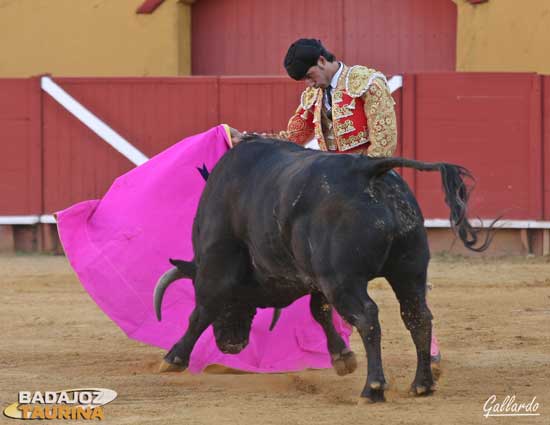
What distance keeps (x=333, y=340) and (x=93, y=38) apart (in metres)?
7.62

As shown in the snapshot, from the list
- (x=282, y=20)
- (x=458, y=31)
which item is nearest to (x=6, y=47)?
(x=282, y=20)

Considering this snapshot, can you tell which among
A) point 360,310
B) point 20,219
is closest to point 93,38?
point 20,219

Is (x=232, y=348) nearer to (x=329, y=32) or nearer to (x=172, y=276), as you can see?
(x=172, y=276)

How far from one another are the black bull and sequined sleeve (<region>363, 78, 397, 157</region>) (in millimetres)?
294

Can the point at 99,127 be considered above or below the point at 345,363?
above

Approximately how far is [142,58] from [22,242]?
2742mm

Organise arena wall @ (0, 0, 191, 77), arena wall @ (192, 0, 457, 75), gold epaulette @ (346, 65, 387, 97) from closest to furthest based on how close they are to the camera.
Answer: gold epaulette @ (346, 65, 387, 97)
arena wall @ (192, 0, 457, 75)
arena wall @ (0, 0, 191, 77)

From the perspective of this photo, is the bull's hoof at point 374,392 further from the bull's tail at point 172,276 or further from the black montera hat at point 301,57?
the black montera hat at point 301,57

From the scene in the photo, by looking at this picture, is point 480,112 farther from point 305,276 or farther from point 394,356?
point 305,276

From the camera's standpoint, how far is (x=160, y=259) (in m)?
5.30

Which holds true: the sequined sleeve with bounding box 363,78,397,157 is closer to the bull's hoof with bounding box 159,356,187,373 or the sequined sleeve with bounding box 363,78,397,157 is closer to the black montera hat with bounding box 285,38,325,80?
the black montera hat with bounding box 285,38,325,80

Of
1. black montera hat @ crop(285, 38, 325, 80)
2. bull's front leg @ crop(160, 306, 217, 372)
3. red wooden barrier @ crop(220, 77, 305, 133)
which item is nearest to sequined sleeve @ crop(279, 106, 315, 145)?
black montera hat @ crop(285, 38, 325, 80)

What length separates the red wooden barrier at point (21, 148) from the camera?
938cm

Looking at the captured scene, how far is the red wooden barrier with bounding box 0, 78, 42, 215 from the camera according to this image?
938 centimetres
